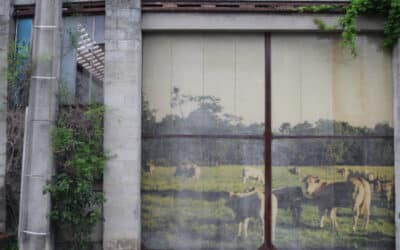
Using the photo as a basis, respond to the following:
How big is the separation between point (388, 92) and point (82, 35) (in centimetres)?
843

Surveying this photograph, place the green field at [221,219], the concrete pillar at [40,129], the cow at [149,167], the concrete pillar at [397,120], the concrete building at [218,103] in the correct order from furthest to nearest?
the cow at [149,167], the green field at [221,219], the concrete building at [218,103], the concrete pillar at [397,120], the concrete pillar at [40,129]

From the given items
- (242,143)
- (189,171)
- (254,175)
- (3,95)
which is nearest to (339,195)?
(254,175)

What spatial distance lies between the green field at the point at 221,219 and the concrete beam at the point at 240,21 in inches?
147

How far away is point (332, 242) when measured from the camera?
12.3m

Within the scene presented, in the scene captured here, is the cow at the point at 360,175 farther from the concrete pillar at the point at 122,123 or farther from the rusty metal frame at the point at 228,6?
the concrete pillar at the point at 122,123

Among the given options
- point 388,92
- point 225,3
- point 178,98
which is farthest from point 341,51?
point 178,98

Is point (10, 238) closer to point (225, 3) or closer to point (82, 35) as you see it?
point (82, 35)

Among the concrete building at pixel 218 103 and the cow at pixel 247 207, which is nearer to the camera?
the concrete building at pixel 218 103

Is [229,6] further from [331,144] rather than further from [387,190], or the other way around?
[387,190]

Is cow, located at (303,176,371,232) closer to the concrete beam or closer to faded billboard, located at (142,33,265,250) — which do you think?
faded billboard, located at (142,33,265,250)

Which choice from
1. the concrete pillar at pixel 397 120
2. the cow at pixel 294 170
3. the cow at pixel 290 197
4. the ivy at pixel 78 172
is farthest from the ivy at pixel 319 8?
the ivy at pixel 78 172

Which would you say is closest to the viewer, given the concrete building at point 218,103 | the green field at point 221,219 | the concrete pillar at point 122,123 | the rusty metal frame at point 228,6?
the concrete pillar at point 122,123

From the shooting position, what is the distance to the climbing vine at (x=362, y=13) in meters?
12.1

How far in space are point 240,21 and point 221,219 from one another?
17.3 feet
